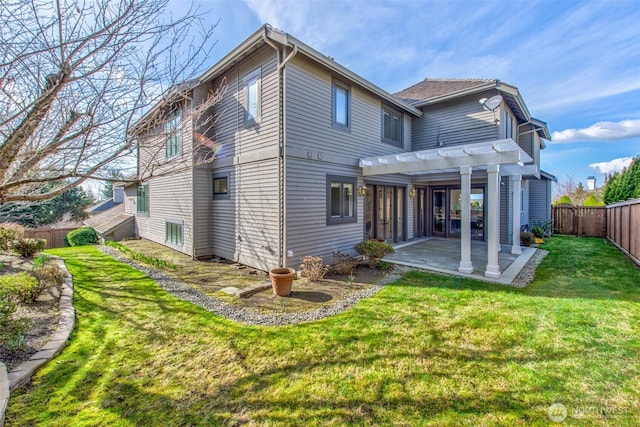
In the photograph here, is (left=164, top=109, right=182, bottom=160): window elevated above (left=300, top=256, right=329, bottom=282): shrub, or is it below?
above

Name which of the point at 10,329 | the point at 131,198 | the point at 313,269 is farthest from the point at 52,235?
the point at 313,269

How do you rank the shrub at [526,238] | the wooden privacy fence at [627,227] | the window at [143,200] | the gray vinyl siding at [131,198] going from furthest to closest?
the gray vinyl siding at [131,198]
the window at [143,200]
the shrub at [526,238]
the wooden privacy fence at [627,227]

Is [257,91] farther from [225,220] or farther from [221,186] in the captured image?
[225,220]

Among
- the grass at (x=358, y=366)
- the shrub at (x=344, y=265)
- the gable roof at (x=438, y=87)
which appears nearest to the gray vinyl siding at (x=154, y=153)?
the grass at (x=358, y=366)

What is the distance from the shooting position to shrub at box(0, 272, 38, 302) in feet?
15.3

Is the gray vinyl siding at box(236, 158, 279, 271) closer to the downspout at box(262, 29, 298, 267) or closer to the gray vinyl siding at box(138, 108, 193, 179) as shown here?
the downspout at box(262, 29, 298, 267)

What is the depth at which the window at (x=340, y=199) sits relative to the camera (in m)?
7.95

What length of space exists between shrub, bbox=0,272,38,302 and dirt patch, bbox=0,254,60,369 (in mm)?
130

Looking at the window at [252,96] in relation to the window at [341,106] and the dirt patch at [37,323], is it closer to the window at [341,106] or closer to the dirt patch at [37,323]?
the window at [341,106]

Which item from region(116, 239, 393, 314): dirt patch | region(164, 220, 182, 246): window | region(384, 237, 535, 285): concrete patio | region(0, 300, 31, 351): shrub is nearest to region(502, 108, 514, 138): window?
region(384, 237, 535, 285): concrete patio

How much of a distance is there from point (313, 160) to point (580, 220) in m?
16.1

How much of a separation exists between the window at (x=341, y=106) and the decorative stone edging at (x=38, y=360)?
7.17 metres

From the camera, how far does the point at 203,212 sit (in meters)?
9.27

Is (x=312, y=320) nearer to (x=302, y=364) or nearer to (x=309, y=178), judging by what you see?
(x=302, y=364)
